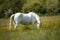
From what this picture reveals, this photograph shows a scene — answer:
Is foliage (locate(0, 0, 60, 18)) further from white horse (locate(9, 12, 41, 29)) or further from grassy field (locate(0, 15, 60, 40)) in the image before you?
white horse (locate(9, 12, 41, 29))

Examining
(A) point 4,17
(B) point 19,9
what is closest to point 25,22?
(A) point 4,17

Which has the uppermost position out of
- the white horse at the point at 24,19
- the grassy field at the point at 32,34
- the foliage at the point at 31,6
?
the foliage at the point at 31,6

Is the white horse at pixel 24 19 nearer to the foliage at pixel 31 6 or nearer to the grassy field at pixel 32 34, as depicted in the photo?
the grassy field at pixel 32 34

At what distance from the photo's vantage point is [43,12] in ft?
39.4

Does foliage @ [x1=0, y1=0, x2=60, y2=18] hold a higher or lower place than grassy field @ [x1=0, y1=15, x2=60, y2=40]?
higher

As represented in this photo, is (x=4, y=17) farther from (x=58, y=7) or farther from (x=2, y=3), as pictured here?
(x=58, y=7)

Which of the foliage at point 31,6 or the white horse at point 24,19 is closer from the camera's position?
the white horse at point 24,19

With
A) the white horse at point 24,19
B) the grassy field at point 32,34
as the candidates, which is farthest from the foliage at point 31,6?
the white horse at point 24,19

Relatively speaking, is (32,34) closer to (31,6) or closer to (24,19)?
(24,19)

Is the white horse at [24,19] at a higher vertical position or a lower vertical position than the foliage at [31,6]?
lower

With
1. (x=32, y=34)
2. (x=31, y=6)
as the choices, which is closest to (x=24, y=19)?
(x=32, y=34)

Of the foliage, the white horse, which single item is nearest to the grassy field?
the white horse

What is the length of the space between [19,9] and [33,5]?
837 mm

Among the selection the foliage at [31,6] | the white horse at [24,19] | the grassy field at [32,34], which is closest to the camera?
the grassy field at [32,34]
